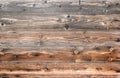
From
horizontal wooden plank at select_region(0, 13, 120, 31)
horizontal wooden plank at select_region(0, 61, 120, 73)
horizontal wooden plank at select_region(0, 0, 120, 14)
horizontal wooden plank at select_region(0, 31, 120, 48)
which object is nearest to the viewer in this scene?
horizontal wooden plank at select_region(0, 61, 120, 73)

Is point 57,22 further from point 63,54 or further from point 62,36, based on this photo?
point 63,54

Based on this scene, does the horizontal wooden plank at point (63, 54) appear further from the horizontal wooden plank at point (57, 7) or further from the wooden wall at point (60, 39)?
the horizontal wooden plank at point (57, 7)

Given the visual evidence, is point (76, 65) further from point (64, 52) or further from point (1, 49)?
point (1, 49)

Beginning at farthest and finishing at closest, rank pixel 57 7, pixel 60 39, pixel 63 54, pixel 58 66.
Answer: pixel 57 7
pixel 60 39
pixel 63 54
pixel 58 66

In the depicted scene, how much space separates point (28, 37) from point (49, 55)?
30cm

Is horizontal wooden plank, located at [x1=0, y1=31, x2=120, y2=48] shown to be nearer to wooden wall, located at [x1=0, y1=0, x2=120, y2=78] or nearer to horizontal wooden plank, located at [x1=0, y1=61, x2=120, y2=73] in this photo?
wooden wall, located at [x1=0, y1=0, x2=120, y2=78]

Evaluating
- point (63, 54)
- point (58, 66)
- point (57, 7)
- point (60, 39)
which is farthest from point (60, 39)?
point (57, 7)

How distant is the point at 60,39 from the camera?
6.62ft

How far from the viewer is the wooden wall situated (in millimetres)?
1717

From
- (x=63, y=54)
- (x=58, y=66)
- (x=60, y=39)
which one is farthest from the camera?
(x=60, y=39)

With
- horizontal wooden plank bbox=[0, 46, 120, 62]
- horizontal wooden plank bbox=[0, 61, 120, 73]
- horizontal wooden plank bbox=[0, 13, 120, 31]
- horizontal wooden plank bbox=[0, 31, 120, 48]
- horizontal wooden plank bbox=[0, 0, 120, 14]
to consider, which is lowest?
horizontal wooden plank bbox=[0, 61, 120, 73]

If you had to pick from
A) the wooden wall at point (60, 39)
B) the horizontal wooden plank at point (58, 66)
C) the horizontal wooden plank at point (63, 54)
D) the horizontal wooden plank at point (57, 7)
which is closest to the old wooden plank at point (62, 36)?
the wooden wall at point (60, 39)

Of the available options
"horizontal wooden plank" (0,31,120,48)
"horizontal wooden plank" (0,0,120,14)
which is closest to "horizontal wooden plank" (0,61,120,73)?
"horizontal wooden plank" (0,31,120,48)

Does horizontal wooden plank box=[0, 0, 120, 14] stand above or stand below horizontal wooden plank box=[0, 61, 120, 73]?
above
